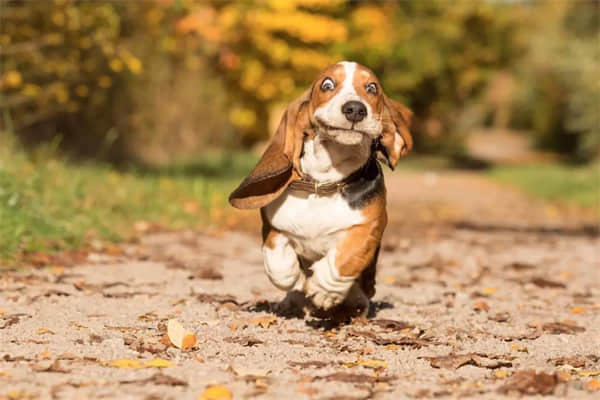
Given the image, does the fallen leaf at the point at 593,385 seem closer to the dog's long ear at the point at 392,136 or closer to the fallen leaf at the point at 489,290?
the dog's long ear at the point at 392,136

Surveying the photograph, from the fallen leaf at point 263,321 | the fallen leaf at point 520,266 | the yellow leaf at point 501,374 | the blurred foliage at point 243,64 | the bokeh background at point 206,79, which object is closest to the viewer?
the yellow leaf at point 501,374

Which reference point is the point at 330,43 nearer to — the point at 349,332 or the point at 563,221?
the point at 563,221

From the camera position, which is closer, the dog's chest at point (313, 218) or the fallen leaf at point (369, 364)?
the fallen leaf at point (369, 364)

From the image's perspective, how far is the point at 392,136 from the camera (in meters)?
3.89

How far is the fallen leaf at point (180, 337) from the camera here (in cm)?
363

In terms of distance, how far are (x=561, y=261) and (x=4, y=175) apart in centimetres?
462

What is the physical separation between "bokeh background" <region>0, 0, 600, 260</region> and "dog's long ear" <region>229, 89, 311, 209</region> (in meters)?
2.59

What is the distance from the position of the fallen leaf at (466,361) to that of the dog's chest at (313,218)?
2.28 ft

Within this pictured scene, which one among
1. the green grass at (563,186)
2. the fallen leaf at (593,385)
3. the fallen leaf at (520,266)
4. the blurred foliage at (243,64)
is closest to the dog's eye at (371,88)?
the fallen leaf at (593,385)

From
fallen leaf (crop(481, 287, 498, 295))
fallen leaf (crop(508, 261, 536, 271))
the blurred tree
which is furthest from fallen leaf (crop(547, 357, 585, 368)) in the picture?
the blurred tree

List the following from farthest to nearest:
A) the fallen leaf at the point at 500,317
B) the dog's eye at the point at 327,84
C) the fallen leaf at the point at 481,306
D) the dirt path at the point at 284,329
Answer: the fallen leaf at the point at 481,306 → the fallen leaf at the point at 500,317 → the dog's eye at the point at 327,84 → the dirt path at the point at 284,329

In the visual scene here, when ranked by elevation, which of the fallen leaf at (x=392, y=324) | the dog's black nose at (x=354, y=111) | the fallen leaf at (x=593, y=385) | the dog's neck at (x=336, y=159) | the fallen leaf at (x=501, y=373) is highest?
the dog's black nose at (x=354, y=111)

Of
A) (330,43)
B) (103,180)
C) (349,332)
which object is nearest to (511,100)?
(330,43)

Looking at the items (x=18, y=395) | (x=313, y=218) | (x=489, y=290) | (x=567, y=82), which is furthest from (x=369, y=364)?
(x=567, y=82)
